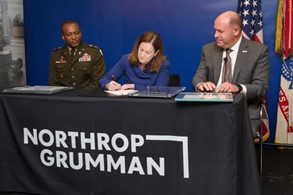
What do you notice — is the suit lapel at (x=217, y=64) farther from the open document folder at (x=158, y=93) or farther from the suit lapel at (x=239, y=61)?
the open document folder at (x=158, y=93)

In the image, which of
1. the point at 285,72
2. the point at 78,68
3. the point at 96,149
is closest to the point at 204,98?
the point at 96,149

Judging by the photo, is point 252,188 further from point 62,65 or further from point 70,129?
point 62,65

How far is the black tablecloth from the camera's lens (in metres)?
2.08

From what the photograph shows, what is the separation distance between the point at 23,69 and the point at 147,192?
11.4 feet

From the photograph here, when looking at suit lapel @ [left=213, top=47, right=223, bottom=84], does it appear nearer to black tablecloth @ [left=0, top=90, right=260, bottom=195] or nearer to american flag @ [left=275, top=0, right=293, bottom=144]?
black tablecloth @ [left=0, top=90, right=260, bottom=195]

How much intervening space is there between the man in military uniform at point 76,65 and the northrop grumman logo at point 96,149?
1.27m

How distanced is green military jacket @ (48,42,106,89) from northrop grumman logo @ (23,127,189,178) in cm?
127

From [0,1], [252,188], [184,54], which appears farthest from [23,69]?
[252,188]

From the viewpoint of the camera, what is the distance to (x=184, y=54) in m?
4.59

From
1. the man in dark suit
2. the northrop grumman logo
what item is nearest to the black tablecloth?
the northrop grumman logo

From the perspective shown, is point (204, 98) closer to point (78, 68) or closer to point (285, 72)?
point (78, 68)

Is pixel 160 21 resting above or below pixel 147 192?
above

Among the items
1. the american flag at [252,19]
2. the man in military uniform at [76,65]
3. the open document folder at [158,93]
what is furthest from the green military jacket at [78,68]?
the american flag at [252,19]

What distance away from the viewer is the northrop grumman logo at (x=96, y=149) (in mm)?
2174
